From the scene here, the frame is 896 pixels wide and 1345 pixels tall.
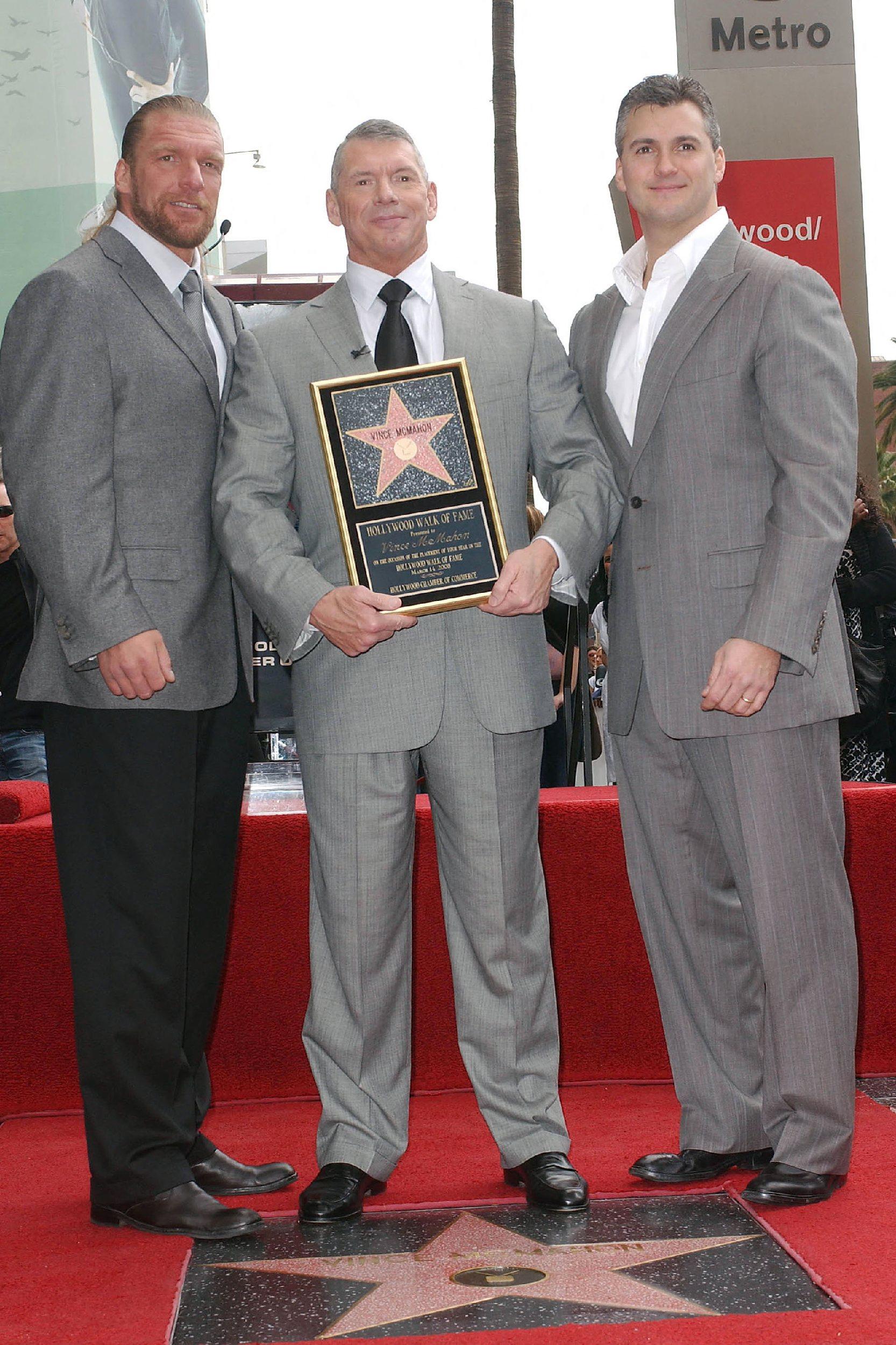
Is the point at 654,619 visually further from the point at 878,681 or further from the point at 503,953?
the point at 878,681

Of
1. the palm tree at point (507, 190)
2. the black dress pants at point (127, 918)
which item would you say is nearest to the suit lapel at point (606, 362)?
the black dress pants at point (127, 918)

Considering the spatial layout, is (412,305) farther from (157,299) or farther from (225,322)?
(157,299)

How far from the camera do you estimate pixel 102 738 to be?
2479 millimetres

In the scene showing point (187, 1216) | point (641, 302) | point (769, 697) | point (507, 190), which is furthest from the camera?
point (507, 190)

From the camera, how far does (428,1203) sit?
2.52 m

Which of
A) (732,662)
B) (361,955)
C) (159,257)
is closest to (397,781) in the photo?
(361,955)

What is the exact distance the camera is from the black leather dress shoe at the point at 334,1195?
2.40 m

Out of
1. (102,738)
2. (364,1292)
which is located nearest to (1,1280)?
(364,1292)

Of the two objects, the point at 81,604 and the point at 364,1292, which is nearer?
the point at 364,1292

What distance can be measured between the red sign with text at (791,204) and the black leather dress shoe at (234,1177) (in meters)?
6.09

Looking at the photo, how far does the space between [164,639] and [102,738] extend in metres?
0.22

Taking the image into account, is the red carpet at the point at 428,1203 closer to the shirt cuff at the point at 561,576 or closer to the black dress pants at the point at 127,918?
the black dress pants at the point at 127,918

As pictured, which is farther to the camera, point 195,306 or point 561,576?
point 195,306

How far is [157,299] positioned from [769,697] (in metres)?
1.38
